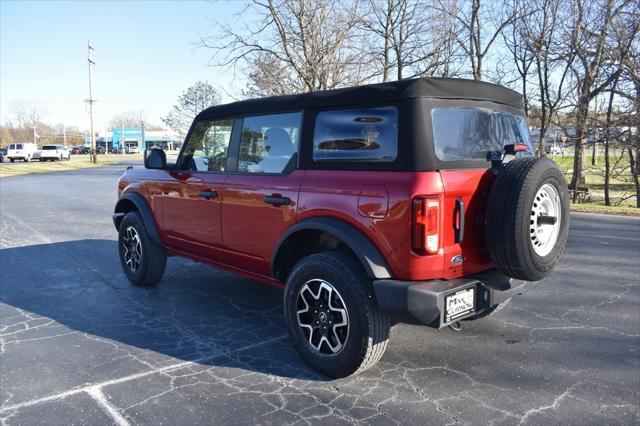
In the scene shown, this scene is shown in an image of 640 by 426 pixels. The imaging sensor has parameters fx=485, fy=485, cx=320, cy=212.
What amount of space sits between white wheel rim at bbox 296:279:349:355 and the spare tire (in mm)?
1040

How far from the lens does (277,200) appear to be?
3.59 meters

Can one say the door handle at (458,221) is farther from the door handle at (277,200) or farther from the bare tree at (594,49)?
the bare tree at (594,49)

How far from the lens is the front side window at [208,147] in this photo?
432 cm

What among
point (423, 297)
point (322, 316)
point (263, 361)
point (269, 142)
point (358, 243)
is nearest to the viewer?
point (423, 297)

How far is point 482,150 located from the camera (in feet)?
10.8

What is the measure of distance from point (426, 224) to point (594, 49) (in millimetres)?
17402

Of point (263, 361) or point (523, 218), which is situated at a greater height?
point (523, 218)

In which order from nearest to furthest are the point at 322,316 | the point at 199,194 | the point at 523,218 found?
the point at 523,218, the point at 322,316, the point at 199,194

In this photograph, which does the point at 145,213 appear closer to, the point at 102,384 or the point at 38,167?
the point at 102,384

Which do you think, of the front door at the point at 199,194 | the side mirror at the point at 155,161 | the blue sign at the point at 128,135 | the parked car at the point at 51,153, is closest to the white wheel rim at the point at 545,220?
the front door at the point at 199,194

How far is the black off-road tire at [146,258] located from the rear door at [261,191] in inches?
52.9

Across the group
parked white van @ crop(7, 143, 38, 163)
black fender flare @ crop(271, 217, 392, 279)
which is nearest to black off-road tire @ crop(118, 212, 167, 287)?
black fender flare @ crop(271, 217, 392, 279)

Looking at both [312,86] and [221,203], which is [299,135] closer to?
[221,203]

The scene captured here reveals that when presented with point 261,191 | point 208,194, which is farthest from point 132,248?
point 261,191
